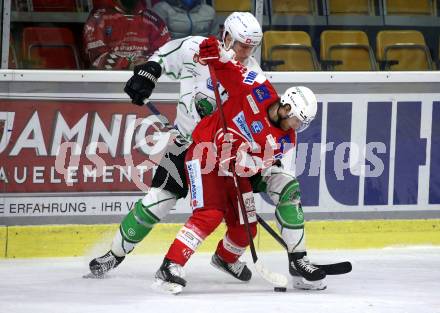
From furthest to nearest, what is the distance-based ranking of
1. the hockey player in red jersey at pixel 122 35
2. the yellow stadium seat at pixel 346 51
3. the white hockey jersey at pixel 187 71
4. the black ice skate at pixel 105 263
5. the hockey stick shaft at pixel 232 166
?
the yellow stadium seat at pixel 346 51 < the hockey player in red jersey at pixel 122 35 < the black ice skate at pixel 105 263 < the white hockey jersey at pixel 187 71 < the hockey stick shaft at pixel 232 166

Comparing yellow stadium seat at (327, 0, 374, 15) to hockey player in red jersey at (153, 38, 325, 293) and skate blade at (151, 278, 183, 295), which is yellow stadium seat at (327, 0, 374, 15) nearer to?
hockey player in red jersey at (153, 38, 325, 293)

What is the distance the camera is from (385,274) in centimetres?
685

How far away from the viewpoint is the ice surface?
564 cm

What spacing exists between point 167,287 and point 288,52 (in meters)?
2.22

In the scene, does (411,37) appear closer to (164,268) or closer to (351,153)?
(351,153)

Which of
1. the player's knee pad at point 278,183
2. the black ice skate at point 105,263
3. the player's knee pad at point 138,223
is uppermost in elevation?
the player's knee pad at point 278,183

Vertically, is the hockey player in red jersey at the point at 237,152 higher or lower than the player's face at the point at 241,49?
Result: lower

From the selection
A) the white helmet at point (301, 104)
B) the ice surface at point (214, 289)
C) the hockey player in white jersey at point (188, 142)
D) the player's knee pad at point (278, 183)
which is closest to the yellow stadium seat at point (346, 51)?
the ice surface at point (214, 289)

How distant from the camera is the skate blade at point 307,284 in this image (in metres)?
6.26

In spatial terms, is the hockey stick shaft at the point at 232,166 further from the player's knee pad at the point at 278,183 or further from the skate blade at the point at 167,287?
the skate blade at the point at 167,287

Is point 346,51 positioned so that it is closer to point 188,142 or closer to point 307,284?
point 188,142

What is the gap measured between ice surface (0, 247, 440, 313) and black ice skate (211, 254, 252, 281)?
1.9 inches

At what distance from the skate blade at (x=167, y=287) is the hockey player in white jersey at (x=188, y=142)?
336mm

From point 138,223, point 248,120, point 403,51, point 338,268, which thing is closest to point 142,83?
point 248,120
